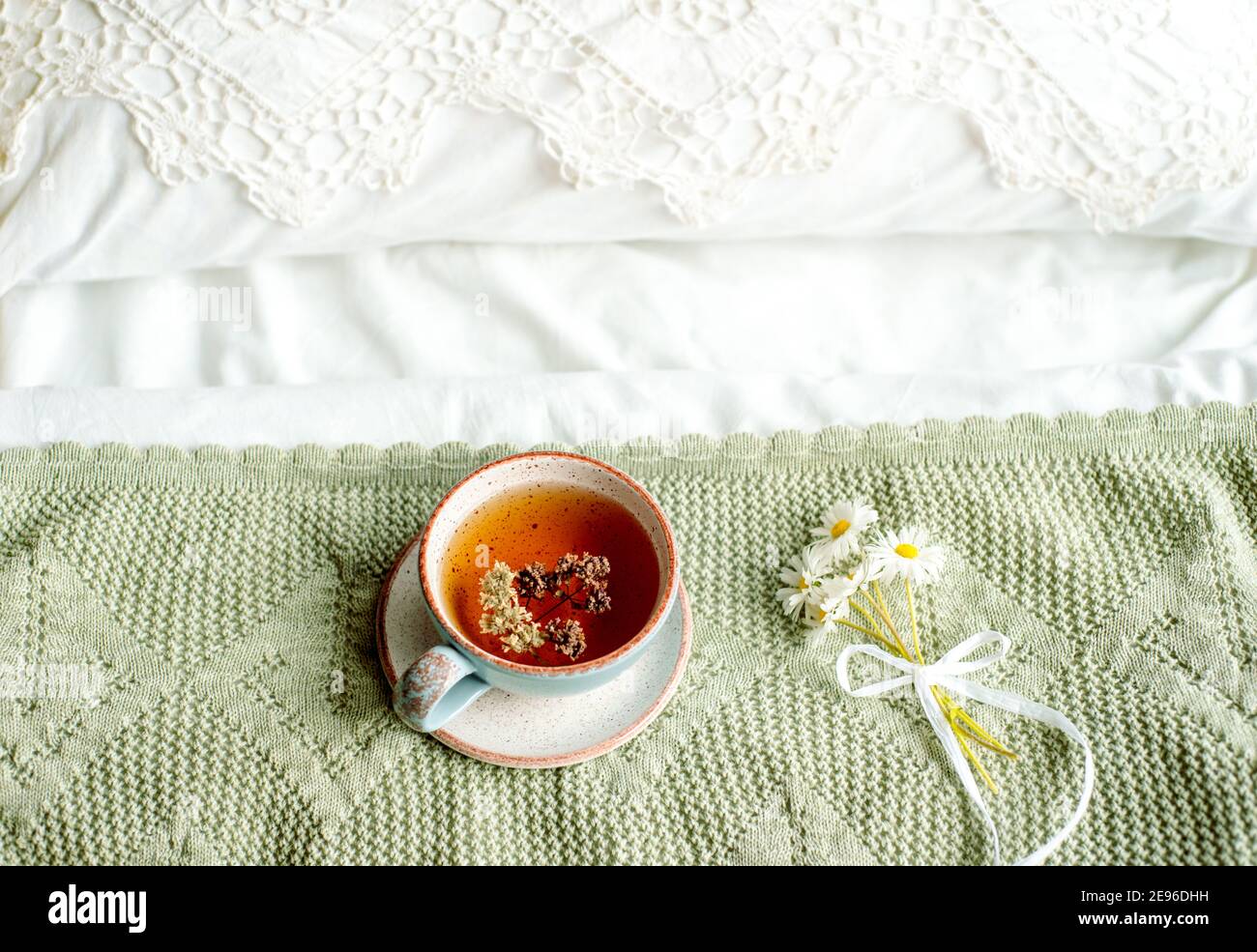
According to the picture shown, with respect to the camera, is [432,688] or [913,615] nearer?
[432,688]

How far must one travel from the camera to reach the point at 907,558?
69 centimetres

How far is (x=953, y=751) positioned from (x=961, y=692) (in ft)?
0.15

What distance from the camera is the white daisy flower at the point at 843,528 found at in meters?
0.69

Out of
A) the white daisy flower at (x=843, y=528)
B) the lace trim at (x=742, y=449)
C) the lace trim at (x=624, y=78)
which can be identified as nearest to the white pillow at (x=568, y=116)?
the lace trim at (x=624, y=78)

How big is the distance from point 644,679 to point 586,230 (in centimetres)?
42

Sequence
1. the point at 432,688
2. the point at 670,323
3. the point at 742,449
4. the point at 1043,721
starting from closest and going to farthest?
the point at 432,688
the point at 1043,721
the point at 742,449
the point at 670,323

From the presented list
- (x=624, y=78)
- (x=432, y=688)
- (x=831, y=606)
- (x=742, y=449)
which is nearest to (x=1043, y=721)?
(x=831, y=606)

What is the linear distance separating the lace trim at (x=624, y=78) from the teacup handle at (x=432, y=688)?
1.44ft

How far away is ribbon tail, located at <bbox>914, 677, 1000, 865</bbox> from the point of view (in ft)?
2.05

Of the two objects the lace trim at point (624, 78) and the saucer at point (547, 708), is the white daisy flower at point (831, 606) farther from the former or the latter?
the lace trim at point (624, 78)

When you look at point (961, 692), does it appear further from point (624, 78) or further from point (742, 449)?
point (624, 78)

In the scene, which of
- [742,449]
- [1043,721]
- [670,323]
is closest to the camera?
[1043,721]

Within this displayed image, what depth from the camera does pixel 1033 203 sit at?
33.4 inches
